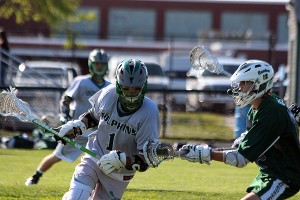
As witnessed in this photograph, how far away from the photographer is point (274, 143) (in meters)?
7.16

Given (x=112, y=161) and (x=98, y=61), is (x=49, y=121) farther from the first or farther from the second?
(x=98, y=61)

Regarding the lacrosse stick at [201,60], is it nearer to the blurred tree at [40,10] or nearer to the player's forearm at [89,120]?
the player's forearm at [89,120]

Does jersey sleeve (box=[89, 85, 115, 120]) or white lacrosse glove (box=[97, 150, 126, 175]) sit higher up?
jersey sleeve (box=[89, 85, 115, 120])

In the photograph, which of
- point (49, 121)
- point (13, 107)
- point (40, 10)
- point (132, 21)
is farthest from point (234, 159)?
point (132, 21)

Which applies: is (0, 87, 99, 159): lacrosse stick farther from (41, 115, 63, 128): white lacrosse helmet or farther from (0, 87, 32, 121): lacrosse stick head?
(41, 115, 63, 128): white lacrosse helmet

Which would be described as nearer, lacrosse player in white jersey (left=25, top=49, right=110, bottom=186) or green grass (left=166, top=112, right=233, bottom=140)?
lacrosse player in white jersey (left=25, top=49, right=110, bottom=186)

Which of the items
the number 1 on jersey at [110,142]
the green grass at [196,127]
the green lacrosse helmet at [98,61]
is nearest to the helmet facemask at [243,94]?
the number 1 on jersey at [110,142]

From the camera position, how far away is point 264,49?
122 ft

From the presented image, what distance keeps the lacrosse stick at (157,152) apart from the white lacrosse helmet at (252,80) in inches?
27.6

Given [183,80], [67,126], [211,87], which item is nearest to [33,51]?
[183,80]

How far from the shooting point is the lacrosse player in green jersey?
278 inches

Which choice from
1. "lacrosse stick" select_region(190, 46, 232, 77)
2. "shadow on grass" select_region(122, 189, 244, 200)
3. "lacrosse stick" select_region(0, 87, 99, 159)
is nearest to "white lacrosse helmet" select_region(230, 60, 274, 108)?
"lacrosse stick" select_region(0, 87, 99, 159)

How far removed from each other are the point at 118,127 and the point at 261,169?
1365 mm

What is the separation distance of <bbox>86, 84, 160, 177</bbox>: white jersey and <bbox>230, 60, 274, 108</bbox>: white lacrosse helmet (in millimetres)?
852
